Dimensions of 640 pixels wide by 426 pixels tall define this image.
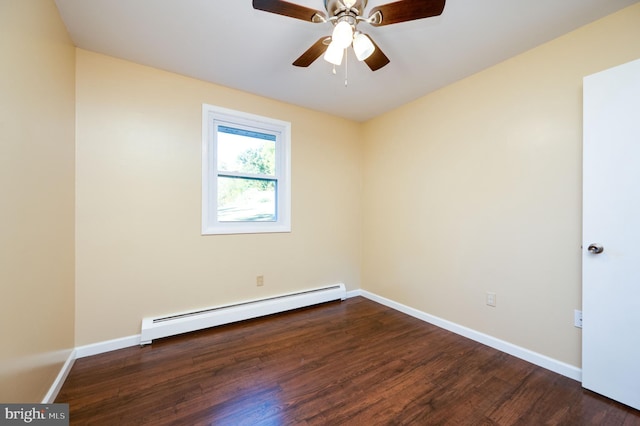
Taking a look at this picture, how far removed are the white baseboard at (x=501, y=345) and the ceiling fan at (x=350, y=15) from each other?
250cm

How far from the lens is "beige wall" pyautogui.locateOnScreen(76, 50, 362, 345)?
2.08m

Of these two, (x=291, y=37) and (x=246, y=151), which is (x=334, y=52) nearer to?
(x=291, y=37)

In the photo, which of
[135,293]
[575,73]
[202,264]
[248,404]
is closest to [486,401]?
[248,404]

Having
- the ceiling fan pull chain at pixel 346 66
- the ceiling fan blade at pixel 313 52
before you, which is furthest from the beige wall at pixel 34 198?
the ceiling fan pull chain at pixel 346 66

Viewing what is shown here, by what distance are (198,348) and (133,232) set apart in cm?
118

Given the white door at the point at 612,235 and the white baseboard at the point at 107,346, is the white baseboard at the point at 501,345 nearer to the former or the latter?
the white door at the point at 612,235

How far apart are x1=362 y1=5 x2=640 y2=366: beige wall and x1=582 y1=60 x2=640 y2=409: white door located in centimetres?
13

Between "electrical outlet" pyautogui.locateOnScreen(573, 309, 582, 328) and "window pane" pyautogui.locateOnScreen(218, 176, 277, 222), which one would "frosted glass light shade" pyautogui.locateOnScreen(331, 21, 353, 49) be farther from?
"electrical outlet" pyautogui.locateOnScreen(573, 309, 582, 328)

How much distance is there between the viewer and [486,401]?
5.15 feet

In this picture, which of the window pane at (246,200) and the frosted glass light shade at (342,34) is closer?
the frosted glass light shade at (342,34)

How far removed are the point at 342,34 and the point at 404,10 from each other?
34 cm

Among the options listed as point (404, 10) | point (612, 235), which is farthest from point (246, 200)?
point (612, 235)

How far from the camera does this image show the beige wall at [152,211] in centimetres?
208

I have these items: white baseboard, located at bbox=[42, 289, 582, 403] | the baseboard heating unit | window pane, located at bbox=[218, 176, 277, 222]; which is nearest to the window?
window pane, located at bbox=[218, 176, 277, 222]
